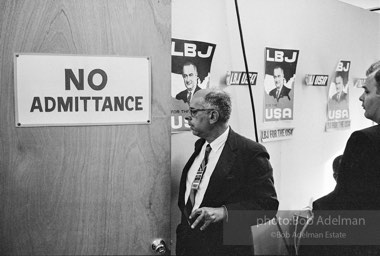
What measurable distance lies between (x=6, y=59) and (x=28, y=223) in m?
0.51

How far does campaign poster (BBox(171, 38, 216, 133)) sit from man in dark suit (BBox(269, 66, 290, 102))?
0.57 meters

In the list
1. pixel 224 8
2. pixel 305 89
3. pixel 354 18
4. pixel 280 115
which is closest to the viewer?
pixel 224 8

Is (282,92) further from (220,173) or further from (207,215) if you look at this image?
(207,215)

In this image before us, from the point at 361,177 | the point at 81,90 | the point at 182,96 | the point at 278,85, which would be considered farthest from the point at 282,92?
the point at 81,90

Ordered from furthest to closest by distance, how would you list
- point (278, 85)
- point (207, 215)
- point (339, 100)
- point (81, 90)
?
point (339, 100) < point (278, 85) < point (207, 215) < point (81, 90)

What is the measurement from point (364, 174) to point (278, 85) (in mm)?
1096

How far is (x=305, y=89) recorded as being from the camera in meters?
2.28

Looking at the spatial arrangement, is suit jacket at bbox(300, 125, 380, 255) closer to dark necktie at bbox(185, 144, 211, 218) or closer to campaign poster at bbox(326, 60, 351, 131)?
dark necktie at bbox(185, 144, 211, 218)

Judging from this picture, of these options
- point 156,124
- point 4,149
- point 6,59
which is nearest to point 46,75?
point 6,59

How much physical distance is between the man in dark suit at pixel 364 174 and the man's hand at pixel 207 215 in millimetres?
413

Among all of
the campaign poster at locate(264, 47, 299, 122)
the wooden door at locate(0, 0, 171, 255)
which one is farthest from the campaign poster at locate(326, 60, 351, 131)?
the wooden door at locate(0, 0, 171, 255)

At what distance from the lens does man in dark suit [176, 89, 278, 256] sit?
140cm

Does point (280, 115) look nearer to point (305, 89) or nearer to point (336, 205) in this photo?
point (305, 89)

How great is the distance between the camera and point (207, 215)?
51.5 inches
